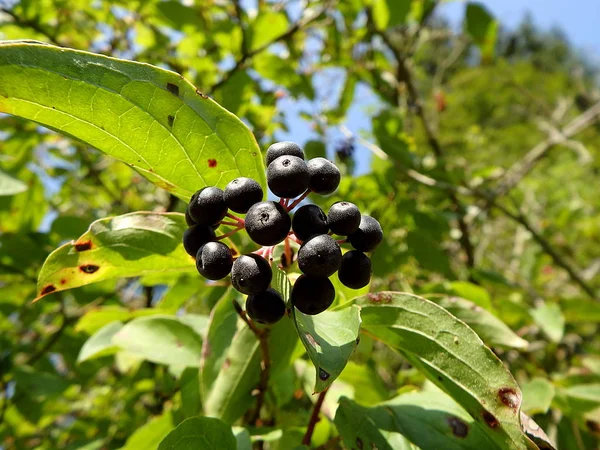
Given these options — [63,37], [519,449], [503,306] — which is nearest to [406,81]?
[503,306]

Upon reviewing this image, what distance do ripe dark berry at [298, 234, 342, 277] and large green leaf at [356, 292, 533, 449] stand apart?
0.23m

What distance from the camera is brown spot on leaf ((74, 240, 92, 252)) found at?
41.9 inches

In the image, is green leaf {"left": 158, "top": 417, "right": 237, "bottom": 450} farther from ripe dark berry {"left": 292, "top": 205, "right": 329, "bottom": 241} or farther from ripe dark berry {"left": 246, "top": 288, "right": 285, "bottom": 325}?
ripe dark berry {"left": 292, "top": 205, "right": 329, "bottom": 241}

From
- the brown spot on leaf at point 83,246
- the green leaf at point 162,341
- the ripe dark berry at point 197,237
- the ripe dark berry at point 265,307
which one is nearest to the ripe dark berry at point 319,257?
the ripe dark berry at point 265,307

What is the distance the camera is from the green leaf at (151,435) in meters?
1.49

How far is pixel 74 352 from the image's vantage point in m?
2.76

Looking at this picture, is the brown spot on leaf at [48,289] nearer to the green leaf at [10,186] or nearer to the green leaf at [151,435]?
the green leaf at [151,435]

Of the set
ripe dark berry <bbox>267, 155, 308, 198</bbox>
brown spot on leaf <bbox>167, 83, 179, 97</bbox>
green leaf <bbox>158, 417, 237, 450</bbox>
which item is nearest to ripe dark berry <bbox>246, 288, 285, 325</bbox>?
ripe dark berry <bbox>267, 155, 308, 198</bbox>

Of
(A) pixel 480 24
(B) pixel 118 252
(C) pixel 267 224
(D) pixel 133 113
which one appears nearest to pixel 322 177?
(C) pixel 267 224

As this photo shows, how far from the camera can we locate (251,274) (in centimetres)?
85

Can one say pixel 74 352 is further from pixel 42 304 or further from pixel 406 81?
pixel 406 81

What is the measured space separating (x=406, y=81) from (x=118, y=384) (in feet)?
9.73

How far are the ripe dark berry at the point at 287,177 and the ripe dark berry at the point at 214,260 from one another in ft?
A: 0.53

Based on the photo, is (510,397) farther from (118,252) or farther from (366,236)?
(118,252)
